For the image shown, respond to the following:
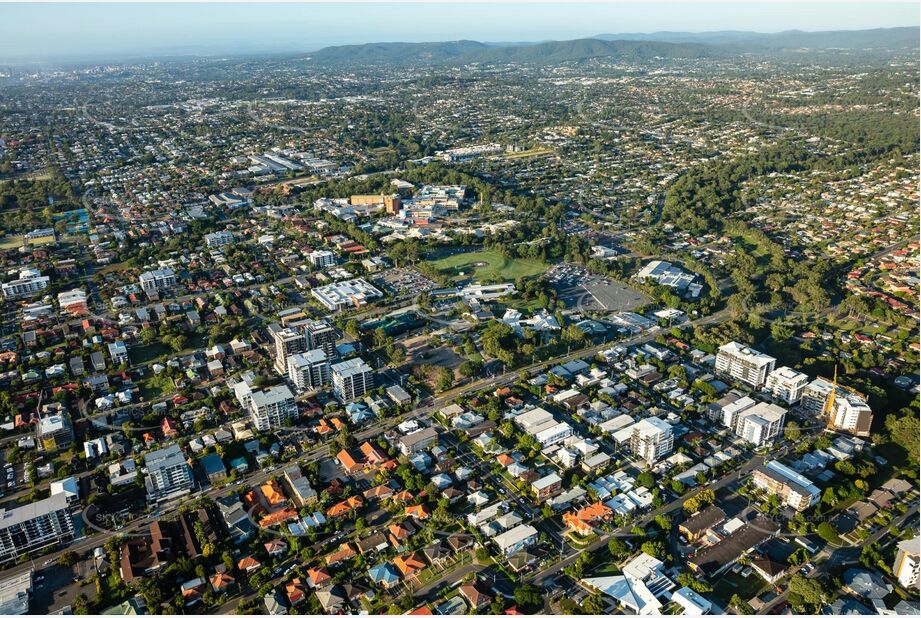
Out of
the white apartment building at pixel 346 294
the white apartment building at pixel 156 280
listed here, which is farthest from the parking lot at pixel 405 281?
the white apartment building at pixel 156 280

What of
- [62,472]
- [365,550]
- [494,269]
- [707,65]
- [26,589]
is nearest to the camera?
[26,589]

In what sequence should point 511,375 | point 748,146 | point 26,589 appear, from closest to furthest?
point 26,589 → point 511,375 → point 748,146

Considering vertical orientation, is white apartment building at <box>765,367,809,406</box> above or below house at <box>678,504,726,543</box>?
above

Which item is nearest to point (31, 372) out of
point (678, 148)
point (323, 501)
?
point (323, 501)

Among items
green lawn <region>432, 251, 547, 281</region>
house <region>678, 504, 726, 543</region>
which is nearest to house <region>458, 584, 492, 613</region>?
house <region>678, 504, 726, 543</region>

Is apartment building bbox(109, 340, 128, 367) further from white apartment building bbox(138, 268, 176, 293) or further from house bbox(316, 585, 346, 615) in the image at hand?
house bbox(316, 585, 346, 615)

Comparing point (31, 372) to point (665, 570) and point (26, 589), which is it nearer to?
point (26, 589)

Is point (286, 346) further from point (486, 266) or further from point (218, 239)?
point (218, 239)
